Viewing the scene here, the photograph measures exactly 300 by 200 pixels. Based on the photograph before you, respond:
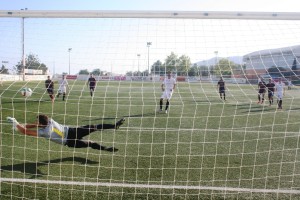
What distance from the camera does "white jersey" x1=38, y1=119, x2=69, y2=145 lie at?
596 centimetres

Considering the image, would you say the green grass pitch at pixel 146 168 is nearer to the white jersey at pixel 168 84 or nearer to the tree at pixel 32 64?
the white jersey at pixel 168 84

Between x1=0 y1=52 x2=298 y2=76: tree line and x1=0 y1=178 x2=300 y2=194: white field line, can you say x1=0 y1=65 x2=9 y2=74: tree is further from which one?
x1=0 y1=178 x2=300 y2=194: white field line

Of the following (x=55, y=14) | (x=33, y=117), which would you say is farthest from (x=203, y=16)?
(x=33, y=117)

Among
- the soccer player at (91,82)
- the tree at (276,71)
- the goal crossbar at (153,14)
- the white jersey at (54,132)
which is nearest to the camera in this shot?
the goal crossbar at (153,14)

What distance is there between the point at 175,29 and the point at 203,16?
495 millimetres

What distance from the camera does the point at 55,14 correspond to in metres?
4.68

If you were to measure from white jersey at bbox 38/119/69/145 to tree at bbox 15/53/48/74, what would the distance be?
113cm

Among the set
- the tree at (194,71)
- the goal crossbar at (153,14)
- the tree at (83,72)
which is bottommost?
the tree at (83,72)

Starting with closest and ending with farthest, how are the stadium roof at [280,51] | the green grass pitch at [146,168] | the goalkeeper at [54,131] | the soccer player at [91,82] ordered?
Result: 1. the green grass pitch at [146,168]
2. the stadium roof at [280,51]
3. the soccer player at [91,82]
4. the goalkeeper at [54,131]

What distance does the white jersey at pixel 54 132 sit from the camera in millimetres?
5961

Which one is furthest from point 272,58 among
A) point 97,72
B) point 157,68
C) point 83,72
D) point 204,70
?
point 83,72

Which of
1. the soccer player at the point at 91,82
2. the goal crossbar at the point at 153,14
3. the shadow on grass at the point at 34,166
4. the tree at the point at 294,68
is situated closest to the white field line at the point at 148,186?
the shadow on grass at the point at 34,166

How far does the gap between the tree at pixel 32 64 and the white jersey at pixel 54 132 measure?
113 cm

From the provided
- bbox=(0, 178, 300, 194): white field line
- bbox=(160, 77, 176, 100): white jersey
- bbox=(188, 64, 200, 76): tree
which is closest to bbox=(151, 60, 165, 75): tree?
bbox=(160, 77, 176, 100): white jersey
